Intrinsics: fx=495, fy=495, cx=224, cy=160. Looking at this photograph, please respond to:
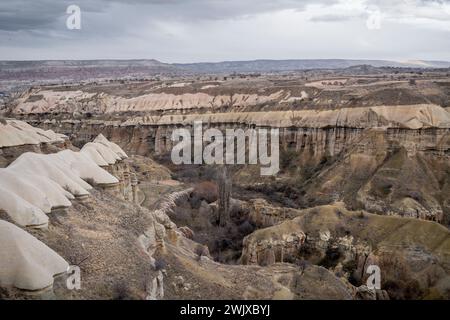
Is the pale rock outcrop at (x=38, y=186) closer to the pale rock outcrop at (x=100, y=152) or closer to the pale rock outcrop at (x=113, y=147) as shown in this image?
the pale rock outcrop at (x=100, y=152)

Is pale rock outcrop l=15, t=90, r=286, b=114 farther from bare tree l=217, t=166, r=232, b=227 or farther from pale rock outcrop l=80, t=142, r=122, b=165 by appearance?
pale rock outcrop l=80, t=142, r=122, b=165

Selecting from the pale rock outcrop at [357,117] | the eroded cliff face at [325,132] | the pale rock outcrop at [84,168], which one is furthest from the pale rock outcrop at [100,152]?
the pale rock outcrop at [357,117]

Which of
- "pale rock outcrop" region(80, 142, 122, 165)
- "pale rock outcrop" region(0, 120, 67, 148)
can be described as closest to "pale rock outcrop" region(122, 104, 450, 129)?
"pale rock outcrop" region(80, 142, 122, 165)

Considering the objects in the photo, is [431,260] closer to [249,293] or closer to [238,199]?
[249,293]

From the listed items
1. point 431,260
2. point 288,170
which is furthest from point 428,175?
point 431,260

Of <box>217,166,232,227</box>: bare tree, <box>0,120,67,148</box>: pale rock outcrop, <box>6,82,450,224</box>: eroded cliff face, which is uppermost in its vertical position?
<box>0,120,67,148</box>: pale rock outcrop

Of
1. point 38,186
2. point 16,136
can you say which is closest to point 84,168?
Result: point 38,186

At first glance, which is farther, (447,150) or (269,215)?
(447,150)
